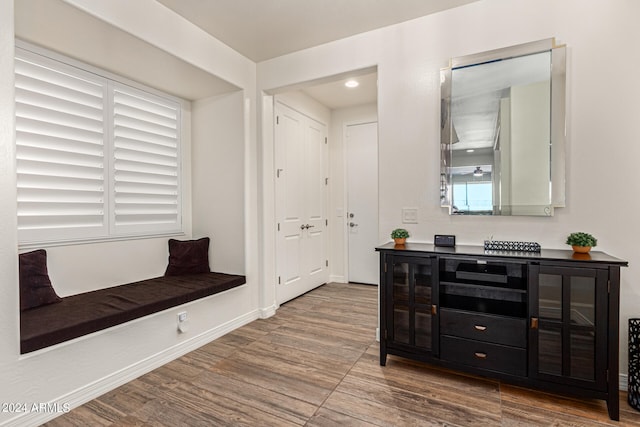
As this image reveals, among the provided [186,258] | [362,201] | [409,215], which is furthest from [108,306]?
[362,201]

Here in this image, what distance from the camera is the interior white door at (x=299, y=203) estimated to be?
3733mm

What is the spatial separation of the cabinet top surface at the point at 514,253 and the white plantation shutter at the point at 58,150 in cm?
238

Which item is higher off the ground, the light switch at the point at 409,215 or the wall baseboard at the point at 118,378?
the light switch at the point at 409,215

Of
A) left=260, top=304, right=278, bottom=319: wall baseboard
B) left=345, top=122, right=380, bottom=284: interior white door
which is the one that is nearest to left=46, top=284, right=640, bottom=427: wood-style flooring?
left=260, top=304, right=278, bottom=319: wall baseboard

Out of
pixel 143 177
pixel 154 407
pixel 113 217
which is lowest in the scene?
pixel 154 407

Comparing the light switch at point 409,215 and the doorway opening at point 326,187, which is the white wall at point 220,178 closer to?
the doorway opening at point 326,187

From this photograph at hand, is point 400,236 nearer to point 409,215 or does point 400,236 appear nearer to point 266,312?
point 409,215

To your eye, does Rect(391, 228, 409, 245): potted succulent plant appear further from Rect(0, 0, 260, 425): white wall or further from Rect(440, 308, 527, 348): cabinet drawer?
Rect(0, 0, 260, 425): white wall

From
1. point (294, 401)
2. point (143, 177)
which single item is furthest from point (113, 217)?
point (294, 401)

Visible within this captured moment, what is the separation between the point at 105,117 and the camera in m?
2.66

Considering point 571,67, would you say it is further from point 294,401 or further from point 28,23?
point 28,23

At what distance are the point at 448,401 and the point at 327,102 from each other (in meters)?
3.84

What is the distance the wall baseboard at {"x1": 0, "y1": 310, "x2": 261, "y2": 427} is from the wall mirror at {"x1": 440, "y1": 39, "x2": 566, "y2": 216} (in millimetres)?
2336

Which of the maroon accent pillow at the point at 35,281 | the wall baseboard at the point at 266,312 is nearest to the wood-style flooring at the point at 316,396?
the wall baseboard at the point at 266,312
